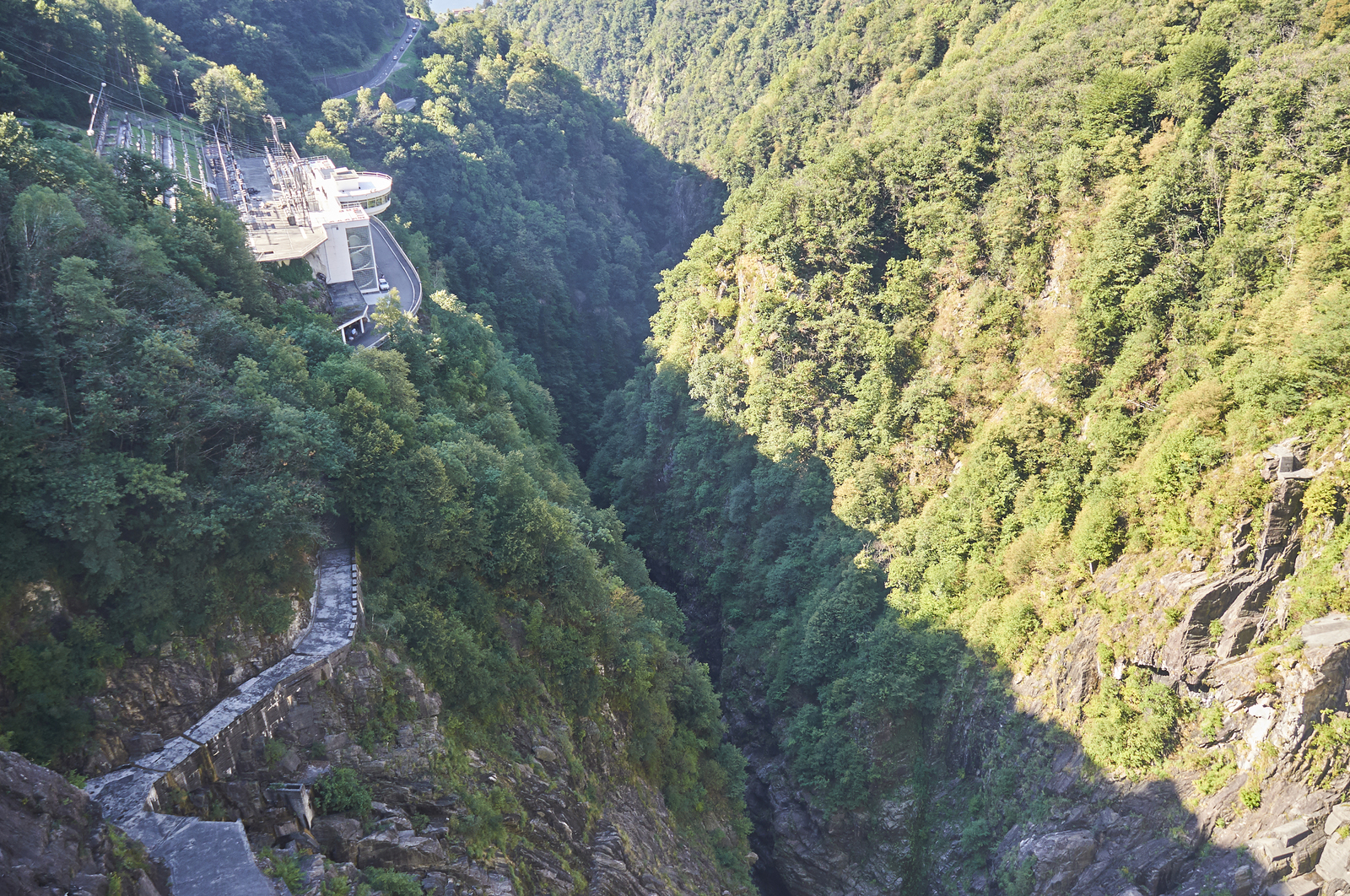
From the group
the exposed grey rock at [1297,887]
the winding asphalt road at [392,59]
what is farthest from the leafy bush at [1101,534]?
the winding asphalt road at [392,59]

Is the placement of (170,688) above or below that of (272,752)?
above

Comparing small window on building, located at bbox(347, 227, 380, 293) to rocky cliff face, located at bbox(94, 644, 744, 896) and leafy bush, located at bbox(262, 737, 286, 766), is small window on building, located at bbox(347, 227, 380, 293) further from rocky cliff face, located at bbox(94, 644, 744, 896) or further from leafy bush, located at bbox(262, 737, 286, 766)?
leafy bush, located at bbox(262, 737, 286, 766)

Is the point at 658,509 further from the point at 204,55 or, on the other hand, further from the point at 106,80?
the point at 204,55

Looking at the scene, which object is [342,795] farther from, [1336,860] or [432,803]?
[1336,860]

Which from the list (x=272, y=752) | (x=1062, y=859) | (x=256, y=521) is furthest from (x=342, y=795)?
(x=1062, y=859)

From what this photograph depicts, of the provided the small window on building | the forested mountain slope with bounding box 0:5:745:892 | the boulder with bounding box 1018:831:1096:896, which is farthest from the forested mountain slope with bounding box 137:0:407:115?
the boulder with bounding box 1018:831:1096:896

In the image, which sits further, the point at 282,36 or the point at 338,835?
the point at 282,36

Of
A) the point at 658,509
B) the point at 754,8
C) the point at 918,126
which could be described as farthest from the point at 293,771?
the point at 754,8
